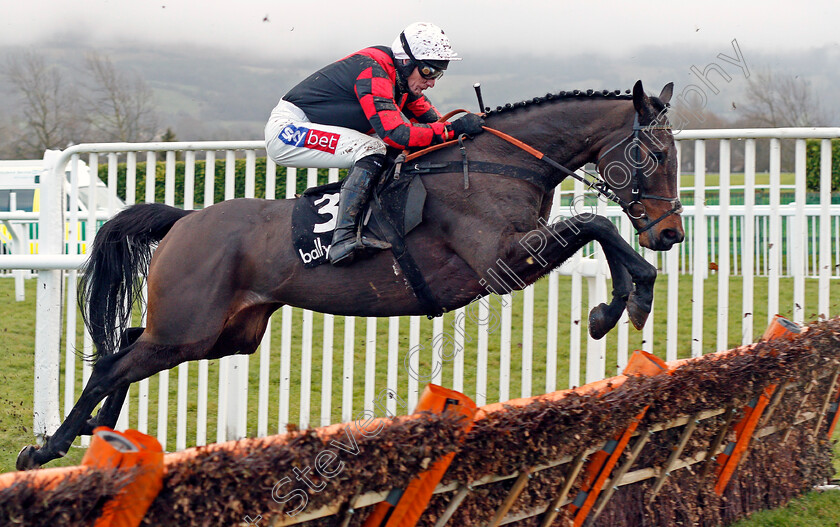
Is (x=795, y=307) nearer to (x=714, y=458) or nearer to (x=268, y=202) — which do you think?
(x=714, y=458)

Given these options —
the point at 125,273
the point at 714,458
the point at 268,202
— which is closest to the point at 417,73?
the point at 268,202

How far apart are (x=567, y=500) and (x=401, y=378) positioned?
11.8 ft

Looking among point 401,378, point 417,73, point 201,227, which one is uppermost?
point 417,73

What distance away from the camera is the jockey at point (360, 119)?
11.2 feet

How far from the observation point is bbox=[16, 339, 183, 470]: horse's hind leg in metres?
3.65

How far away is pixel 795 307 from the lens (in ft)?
13.8

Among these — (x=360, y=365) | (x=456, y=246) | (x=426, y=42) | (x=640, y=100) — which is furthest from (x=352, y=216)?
(x=360, y=365)

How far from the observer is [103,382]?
3.70 metres

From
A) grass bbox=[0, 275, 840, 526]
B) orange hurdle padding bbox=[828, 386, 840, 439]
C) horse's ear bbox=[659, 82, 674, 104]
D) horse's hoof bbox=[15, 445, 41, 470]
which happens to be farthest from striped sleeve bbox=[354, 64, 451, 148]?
orange hurdle padding bbox=[828, 386, 840, 439]

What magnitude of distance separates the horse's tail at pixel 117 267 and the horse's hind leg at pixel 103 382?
0.36 meters

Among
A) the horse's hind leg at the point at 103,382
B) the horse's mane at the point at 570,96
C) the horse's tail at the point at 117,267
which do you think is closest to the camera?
the horse's mane at the point at 570,96

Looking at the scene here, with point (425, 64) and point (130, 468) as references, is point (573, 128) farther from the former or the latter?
point (130, 468)

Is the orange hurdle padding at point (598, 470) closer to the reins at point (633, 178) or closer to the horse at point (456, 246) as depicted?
the horse at point (456, 246)

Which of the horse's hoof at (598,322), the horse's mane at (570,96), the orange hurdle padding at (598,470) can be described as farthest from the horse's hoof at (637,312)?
the horse's mane at (570,96)
